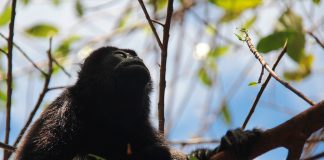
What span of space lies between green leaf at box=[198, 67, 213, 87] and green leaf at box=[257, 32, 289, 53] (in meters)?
2.07

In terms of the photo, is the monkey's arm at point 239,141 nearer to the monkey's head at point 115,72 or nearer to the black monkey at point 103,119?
the black monkey at point 103,119

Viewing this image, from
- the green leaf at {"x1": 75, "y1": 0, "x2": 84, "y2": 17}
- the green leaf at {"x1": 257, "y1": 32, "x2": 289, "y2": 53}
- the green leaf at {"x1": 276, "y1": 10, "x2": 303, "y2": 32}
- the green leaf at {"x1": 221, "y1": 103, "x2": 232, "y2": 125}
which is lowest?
the green leaf at {"x1": 257, "y1": 32, "x2": 289, "y2": 53}

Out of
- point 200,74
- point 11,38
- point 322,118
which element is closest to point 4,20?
point 11,38

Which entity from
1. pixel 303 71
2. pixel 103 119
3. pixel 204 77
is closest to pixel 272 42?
pixel 303 71

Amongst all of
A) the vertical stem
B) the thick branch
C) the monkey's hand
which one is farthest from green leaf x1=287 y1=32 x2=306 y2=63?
the thick branch

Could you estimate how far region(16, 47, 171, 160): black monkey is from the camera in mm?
3895

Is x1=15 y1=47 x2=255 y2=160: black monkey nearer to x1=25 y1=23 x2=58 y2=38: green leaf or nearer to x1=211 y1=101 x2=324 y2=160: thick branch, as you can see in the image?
x1=25 y1=23 x2=58 y2=38: green leaf

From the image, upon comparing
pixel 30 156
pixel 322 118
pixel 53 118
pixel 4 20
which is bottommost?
pixel 322 118

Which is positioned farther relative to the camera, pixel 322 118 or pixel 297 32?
pixel 297 32

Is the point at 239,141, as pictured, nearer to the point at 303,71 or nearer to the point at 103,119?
the point at 303,71

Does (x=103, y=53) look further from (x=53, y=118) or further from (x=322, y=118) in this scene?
(x=322, y=118)

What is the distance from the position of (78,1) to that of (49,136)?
166 centimetres

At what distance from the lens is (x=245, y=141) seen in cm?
284

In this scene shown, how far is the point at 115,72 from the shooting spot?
4504 mm
